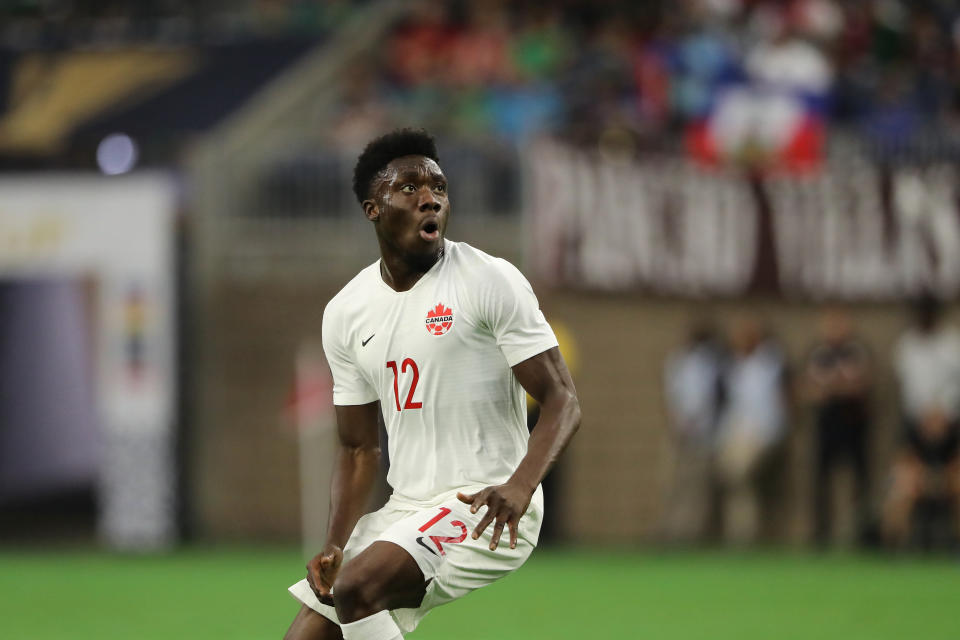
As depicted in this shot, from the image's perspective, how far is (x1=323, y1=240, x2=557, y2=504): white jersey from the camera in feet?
19.0

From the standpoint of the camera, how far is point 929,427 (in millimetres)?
15820

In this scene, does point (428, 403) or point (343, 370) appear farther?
point (343, 370)

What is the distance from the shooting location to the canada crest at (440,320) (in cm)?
584

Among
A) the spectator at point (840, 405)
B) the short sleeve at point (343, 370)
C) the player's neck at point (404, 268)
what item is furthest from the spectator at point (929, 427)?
the player's neck at point (404, 268)

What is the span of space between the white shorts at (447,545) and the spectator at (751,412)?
35.4ft

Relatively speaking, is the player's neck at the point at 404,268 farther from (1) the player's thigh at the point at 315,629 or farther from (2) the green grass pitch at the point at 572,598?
(2) the green grass pitch at the point at 572,598

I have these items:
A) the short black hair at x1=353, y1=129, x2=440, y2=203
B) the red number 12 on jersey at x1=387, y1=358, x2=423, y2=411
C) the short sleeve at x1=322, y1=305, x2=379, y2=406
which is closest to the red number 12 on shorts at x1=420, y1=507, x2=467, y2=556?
the red number 12 on jersey at x1=387, y1=358, x2=423, y2=411

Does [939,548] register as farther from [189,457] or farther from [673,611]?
[189,457]

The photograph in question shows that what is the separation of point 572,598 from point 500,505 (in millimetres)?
7785

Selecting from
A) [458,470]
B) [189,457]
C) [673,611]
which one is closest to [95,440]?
[189,457]

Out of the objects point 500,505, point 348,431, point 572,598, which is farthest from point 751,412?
point 500,505

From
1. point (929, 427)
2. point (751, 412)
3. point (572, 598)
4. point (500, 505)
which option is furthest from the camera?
point (751, 412)

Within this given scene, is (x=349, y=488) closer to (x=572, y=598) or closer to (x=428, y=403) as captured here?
Answer: (x=428, y=403)

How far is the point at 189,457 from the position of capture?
1877 centimetres
